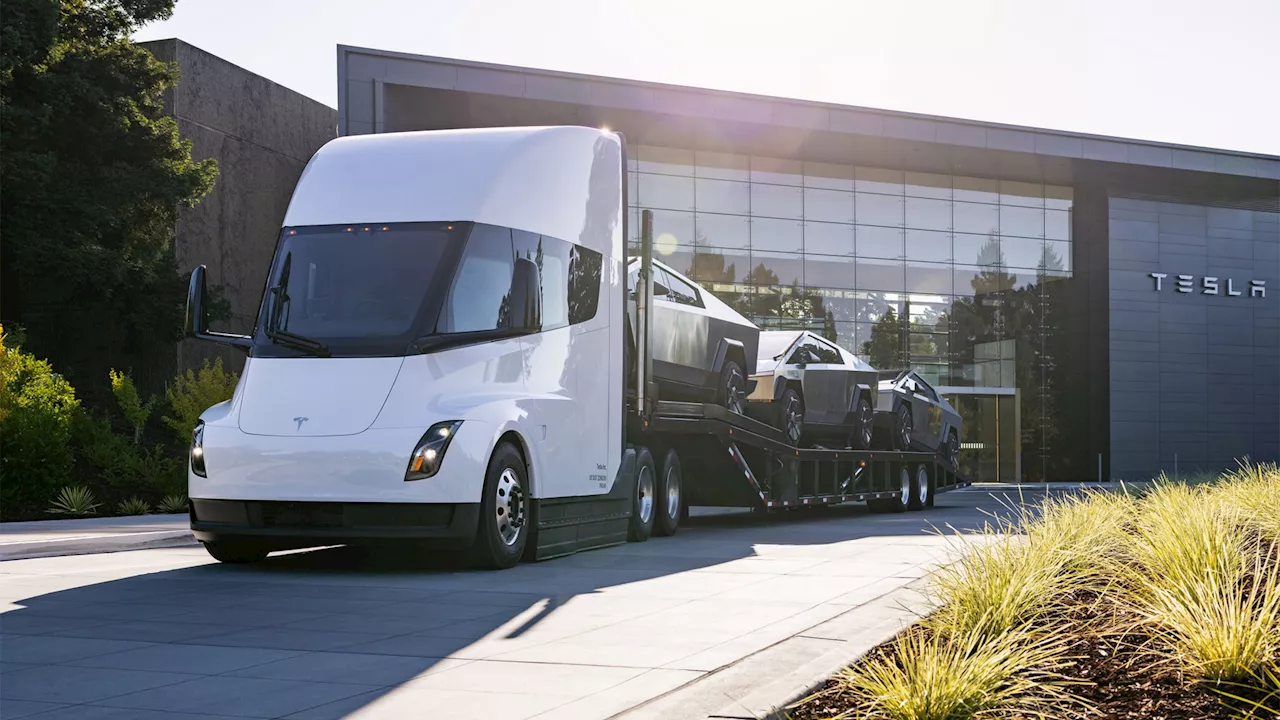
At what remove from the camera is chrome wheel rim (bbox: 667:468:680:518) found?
50.3 feet

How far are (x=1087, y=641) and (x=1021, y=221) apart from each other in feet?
129

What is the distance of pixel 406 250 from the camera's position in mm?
11312

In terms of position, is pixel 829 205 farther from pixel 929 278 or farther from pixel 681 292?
pixel 681 292

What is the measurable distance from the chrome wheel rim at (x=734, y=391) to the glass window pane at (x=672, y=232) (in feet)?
70.3

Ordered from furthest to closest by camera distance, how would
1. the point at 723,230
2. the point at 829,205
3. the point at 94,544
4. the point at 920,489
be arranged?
the point at 829,205
the point at 723,230
the point at 920,489
the point at 94,544

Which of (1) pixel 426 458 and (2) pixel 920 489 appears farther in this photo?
(2) pixel 920 489

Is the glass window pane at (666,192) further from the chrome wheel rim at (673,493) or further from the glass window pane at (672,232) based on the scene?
the chrome wheel rim at (673,493)

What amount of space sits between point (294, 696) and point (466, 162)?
692cm

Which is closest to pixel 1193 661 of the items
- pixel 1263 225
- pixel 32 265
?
pixel 32 265

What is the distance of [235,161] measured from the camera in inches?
1492

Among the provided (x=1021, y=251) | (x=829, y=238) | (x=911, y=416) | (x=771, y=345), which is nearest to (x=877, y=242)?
(x=829, y=238)

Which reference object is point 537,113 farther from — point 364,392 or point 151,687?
point 151,687

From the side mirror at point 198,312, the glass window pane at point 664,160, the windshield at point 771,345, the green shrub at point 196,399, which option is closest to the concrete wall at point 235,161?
the glass window pane at point 664,160

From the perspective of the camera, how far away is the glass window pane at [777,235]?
130 feet
